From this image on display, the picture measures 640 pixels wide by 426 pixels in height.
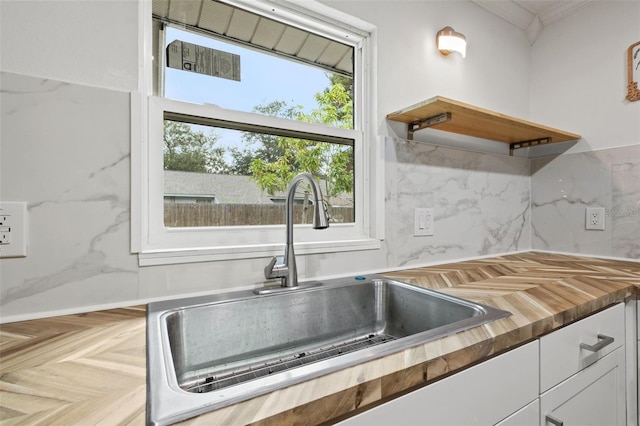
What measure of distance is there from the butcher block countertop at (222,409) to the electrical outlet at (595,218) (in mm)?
714

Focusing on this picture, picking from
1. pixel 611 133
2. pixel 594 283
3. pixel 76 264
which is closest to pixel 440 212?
pixel 594 283

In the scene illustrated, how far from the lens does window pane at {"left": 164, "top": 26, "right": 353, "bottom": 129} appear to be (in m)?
1.09

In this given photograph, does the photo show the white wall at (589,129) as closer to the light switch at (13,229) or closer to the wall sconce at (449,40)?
the wall sconce at (449,40)

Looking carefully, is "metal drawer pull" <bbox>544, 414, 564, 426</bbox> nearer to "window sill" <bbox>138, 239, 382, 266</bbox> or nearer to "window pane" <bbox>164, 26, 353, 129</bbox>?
"window sill" <bbox>138, 239, 382, 266</bbox>

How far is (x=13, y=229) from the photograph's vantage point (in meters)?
0.79

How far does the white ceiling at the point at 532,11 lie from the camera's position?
1.75m

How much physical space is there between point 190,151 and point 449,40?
1269mm

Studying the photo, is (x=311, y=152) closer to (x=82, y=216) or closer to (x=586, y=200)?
(x=82, y=216)

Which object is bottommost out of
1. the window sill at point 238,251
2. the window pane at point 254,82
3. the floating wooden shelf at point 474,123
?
the window sill at point 238,251

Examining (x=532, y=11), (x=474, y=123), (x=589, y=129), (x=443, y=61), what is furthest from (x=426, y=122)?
(x=532, y=11)

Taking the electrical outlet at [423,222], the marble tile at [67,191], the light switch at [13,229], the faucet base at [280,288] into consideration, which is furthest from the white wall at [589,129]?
the light switch at [13,229]

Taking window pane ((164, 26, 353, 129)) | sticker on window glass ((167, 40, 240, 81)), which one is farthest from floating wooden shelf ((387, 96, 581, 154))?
sticker on window glass ((167, 40, 240, 81))

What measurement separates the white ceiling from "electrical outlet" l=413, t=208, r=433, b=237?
3.82 feet

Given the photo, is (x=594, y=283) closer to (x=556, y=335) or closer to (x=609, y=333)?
(x=609, y=333)
